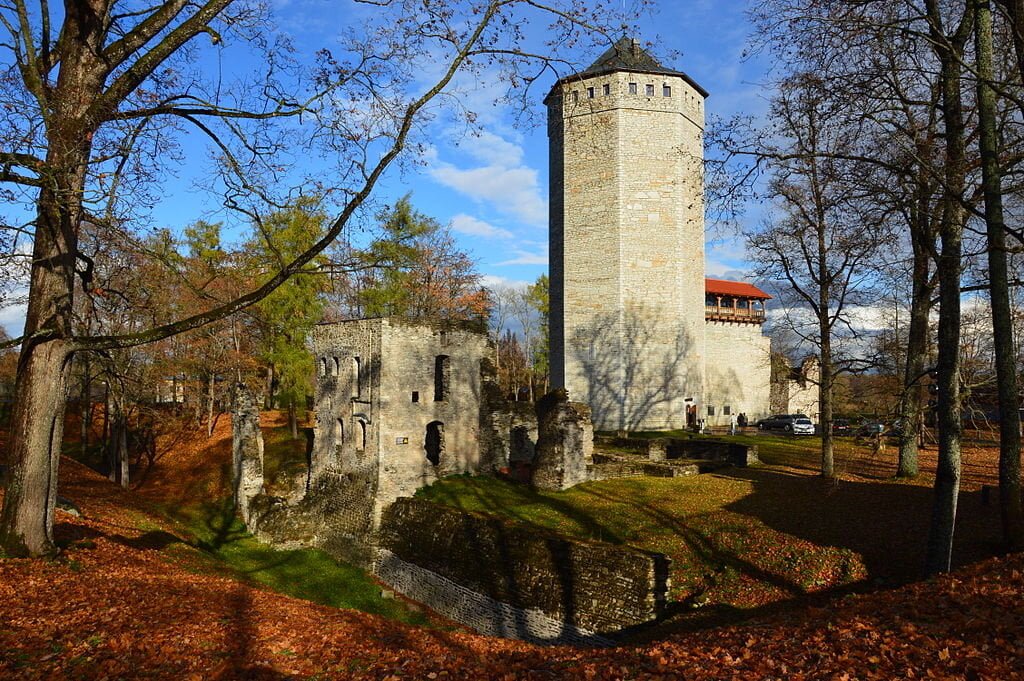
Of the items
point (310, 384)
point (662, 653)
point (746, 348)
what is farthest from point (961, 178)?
point (746, 348)

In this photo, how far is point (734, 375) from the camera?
1635 inches

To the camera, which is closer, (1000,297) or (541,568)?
(1000,297)

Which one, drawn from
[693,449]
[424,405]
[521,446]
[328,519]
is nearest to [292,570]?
[328,519]

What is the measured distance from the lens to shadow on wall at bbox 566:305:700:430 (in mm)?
29672

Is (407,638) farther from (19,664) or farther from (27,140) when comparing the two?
(27,140)

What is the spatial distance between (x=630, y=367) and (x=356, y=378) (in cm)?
1544

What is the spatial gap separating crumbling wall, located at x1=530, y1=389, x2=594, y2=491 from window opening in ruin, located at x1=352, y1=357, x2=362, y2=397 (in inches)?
217

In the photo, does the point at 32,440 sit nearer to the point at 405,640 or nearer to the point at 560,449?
the point at 405,640

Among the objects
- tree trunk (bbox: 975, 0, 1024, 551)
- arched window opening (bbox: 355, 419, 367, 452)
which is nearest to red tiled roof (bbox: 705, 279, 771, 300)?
arched window opening (bbox: 355, 419, 367, 452)

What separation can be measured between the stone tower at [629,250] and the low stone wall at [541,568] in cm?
1578

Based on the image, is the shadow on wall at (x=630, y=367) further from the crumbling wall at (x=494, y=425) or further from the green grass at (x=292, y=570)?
the green grass at (x=292, y=570)

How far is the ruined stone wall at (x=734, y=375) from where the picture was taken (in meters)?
40.7

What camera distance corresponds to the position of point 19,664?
525 centimetres

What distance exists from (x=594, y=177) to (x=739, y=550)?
21.7 m
